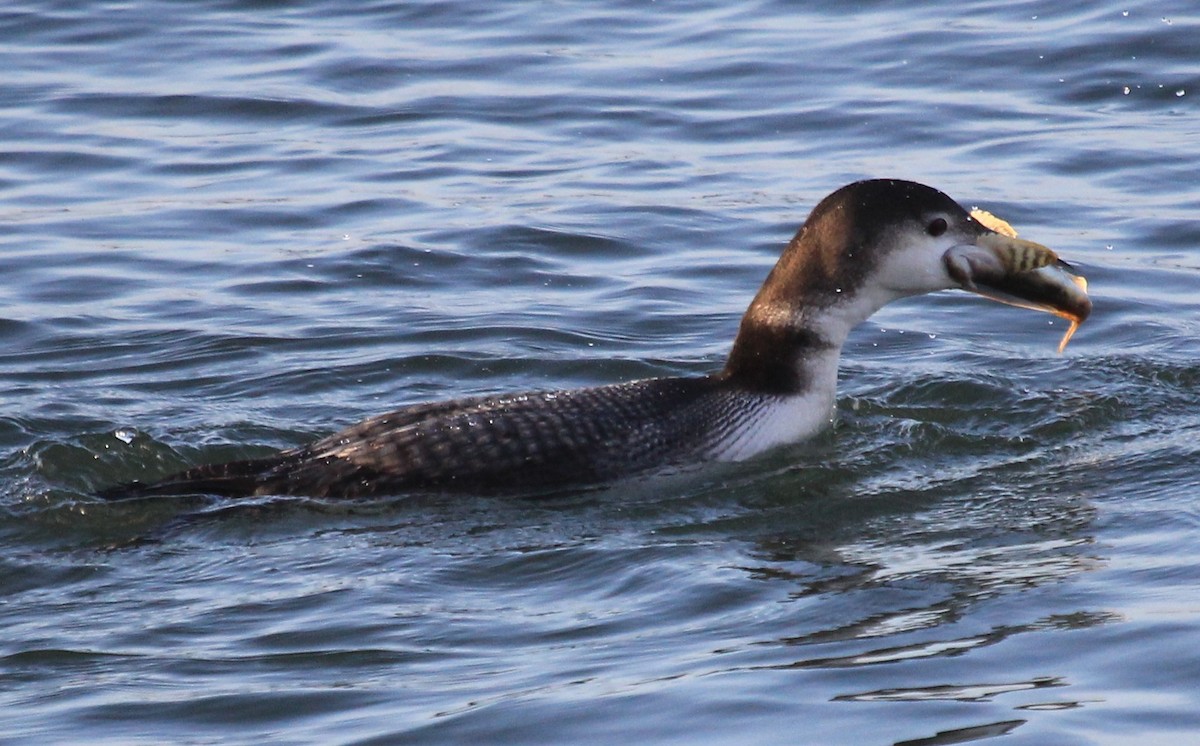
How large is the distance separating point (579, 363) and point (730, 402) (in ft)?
5.75

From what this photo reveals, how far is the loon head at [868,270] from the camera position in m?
7.04

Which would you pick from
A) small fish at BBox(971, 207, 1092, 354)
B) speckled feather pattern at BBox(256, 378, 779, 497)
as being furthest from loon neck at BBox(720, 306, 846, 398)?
small fish at BBox(971, 207, 1092, 354)

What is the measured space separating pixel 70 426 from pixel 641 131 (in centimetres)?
527

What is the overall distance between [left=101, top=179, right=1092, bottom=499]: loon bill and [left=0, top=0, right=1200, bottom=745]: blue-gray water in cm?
11

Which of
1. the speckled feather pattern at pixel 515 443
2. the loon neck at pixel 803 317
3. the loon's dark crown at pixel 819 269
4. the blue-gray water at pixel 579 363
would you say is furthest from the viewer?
the loon neck at pixel 803 317

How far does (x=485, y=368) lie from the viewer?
28.6 feet

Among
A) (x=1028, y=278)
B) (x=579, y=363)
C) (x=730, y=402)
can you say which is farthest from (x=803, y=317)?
(x=579, y=363)

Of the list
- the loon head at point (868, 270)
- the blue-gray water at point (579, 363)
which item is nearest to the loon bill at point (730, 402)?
the loon head at point (868, 270)

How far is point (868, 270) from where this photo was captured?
23.3 ft

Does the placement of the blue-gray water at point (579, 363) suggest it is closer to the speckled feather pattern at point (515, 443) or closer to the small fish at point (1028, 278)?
the speckled feather pattern at point (515, 443)

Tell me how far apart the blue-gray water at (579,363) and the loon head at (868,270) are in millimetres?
406

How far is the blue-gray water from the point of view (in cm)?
510

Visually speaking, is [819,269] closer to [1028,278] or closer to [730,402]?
[730,402]

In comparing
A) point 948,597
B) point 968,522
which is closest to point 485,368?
point 968,522
